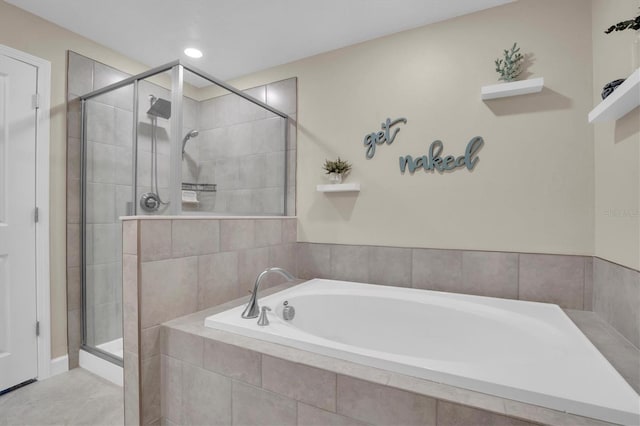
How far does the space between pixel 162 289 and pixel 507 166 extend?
216 cm

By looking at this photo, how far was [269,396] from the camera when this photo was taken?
3.95 feet

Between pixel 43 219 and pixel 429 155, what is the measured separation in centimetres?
271

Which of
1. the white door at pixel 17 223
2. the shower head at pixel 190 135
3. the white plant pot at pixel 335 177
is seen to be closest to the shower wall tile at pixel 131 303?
A: the shower head at pixel 190 135

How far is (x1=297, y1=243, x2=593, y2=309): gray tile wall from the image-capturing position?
5.84 ft

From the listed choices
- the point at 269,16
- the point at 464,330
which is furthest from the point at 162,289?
the point at 269,16

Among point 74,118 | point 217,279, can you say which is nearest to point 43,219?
point 74,118

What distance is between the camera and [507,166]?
1.91 metres

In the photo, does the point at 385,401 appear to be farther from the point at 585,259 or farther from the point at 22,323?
the point at 22,323

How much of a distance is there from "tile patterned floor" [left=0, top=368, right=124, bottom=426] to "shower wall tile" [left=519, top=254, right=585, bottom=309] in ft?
8.21

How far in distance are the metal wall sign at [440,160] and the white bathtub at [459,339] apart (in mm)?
858

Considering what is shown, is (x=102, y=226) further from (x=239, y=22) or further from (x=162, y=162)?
(x=239, y=22)

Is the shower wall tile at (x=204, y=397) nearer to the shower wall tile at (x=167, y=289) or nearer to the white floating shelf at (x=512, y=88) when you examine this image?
the shower wall tile at (x=167, y=289)

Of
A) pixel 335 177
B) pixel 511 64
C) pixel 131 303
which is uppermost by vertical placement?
pixel 511 64

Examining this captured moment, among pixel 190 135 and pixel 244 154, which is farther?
pixel 244 154
